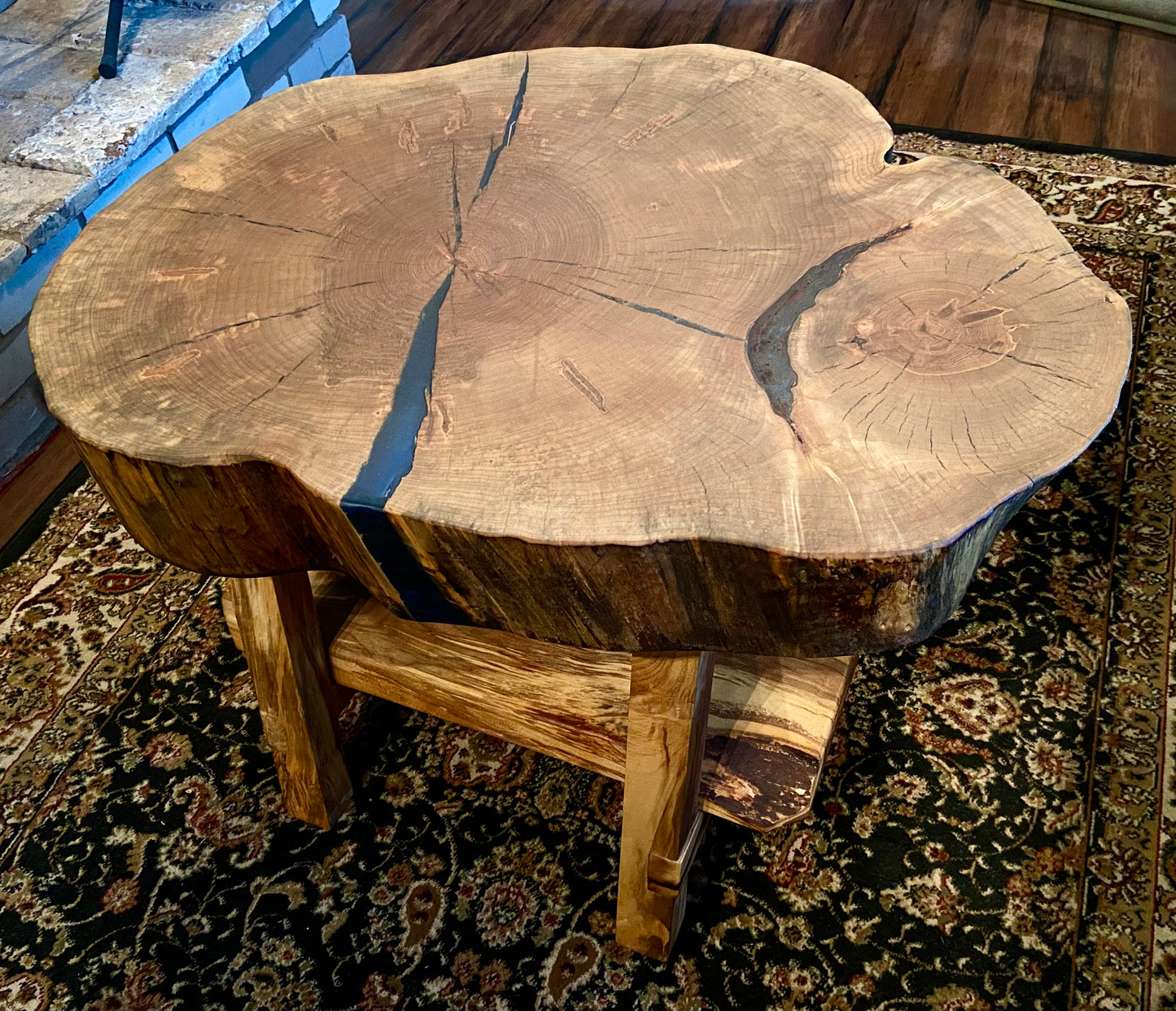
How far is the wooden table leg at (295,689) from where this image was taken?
120 centimetres

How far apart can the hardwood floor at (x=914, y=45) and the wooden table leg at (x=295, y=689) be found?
200 cm

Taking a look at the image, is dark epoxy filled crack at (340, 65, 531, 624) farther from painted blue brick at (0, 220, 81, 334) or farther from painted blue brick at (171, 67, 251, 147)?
painted blue brick at (171, 67, 251, 147)

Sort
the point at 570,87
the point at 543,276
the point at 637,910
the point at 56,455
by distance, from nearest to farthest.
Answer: the point at 543,276, the point at 637,910, the point at 570,87, the point at 56,455

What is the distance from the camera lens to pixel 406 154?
1271 millimetres

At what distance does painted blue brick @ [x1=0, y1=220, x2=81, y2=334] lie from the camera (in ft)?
6.12

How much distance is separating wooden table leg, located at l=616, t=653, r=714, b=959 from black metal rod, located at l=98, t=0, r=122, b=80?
1854 millimetres

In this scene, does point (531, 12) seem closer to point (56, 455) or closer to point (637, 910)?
point (56, 455)

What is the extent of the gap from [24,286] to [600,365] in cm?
139

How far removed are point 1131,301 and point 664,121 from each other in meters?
1.24

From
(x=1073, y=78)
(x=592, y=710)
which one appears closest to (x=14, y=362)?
(x=592, y=710)

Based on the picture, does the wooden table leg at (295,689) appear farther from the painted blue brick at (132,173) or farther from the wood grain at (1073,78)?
the wood grain at (1073,78)

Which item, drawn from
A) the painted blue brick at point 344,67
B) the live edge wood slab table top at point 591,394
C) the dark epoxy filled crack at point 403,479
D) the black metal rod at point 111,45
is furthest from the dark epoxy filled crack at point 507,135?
the painted blue brick at point 344,67

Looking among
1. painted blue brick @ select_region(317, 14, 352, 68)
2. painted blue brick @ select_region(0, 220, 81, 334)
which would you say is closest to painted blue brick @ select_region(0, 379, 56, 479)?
painted blue brick @ select_region(0, 220, 81, 334)

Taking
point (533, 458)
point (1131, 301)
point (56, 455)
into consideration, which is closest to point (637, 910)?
point (533, 458)
